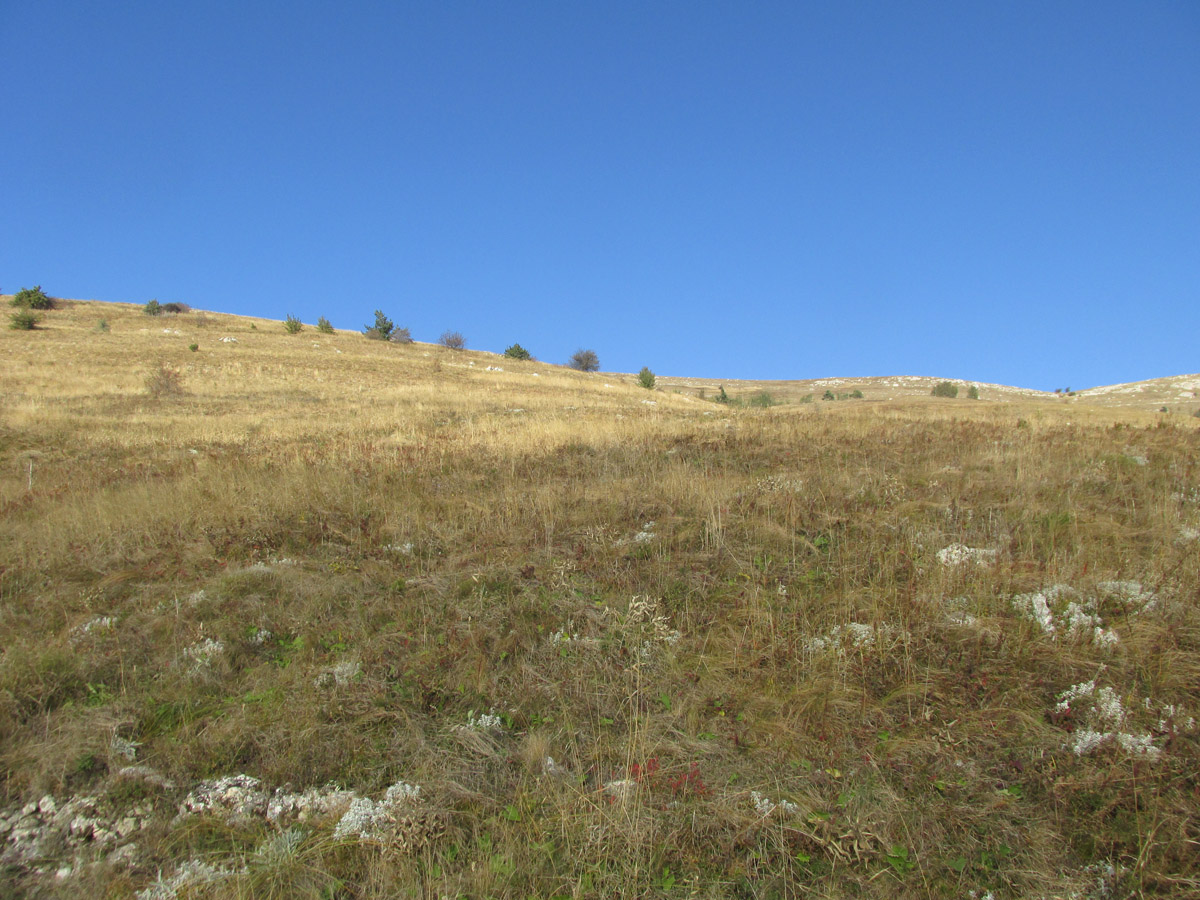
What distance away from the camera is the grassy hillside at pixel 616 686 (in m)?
2.32

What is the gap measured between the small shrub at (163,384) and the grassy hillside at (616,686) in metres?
15.2

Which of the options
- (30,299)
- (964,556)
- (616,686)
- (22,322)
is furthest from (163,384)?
(30,299)

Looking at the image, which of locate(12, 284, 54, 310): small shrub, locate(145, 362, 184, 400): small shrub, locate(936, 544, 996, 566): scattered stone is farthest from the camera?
locate(12, 284, 54, 310): small shrub

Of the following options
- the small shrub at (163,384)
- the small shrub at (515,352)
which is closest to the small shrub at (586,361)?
the small shrub at (515,352)

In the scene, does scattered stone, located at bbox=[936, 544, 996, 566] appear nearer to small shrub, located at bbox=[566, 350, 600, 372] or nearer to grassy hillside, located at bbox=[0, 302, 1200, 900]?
grassy hillside, located at bbox=[0, 302, 1200, 900]

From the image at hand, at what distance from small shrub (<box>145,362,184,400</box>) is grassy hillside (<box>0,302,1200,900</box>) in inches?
597

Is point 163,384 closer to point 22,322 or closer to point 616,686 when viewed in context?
point 22,322

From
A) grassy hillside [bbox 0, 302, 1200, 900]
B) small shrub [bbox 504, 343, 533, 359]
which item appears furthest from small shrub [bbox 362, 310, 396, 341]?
grassy hillside [bbox 0, 302, 1200, 900]

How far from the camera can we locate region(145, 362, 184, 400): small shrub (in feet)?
65.4

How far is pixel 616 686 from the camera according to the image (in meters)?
3.35

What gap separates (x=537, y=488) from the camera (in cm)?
721

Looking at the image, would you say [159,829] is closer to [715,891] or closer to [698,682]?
[715,891]

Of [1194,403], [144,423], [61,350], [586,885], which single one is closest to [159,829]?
[586,885]

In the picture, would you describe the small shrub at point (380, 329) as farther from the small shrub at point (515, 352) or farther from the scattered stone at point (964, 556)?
the scattered stone at point (964, 556)
